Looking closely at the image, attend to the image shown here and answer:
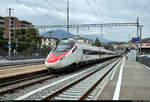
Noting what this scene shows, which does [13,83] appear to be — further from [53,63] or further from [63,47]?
[63,47]

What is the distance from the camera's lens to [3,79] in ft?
36.1

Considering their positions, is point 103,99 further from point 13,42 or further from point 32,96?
point 13,42

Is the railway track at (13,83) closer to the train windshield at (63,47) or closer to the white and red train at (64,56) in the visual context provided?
the white and red train at (64,56)

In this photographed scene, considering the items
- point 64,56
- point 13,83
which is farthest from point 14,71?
point 13,83

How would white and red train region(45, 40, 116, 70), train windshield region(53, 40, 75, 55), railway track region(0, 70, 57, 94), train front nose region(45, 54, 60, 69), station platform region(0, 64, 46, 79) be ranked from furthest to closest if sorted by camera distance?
train windshield region(53, 40, 75, 55)
white and red train region(45, 40, 116, 70)
train front nose region(45, 54, 60, 69)
station platform region(0, 64, 46, 79)
railway track region(0, 70, 57, 94)

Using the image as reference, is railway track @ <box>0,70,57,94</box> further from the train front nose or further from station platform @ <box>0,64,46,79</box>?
the train front nose

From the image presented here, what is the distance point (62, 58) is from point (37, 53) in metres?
38.3

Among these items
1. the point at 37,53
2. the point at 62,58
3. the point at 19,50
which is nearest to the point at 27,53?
the point at 37,53

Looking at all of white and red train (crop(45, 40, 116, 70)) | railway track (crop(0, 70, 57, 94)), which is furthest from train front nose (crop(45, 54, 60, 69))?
railway track (crop(0, 70, 57, 94))

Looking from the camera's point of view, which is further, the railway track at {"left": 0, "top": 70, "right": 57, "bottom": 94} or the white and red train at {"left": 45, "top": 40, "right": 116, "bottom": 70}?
the white and red train at {"left": 45, "top": 40, "right": 116, "bottom": 70}

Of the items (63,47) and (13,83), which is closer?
(13,83)

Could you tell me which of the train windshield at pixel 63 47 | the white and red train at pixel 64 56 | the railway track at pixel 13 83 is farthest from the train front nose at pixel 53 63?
the railway track at pixel 13 83

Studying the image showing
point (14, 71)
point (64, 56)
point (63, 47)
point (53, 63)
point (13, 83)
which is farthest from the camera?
point (14, 71)

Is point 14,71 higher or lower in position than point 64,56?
lower
